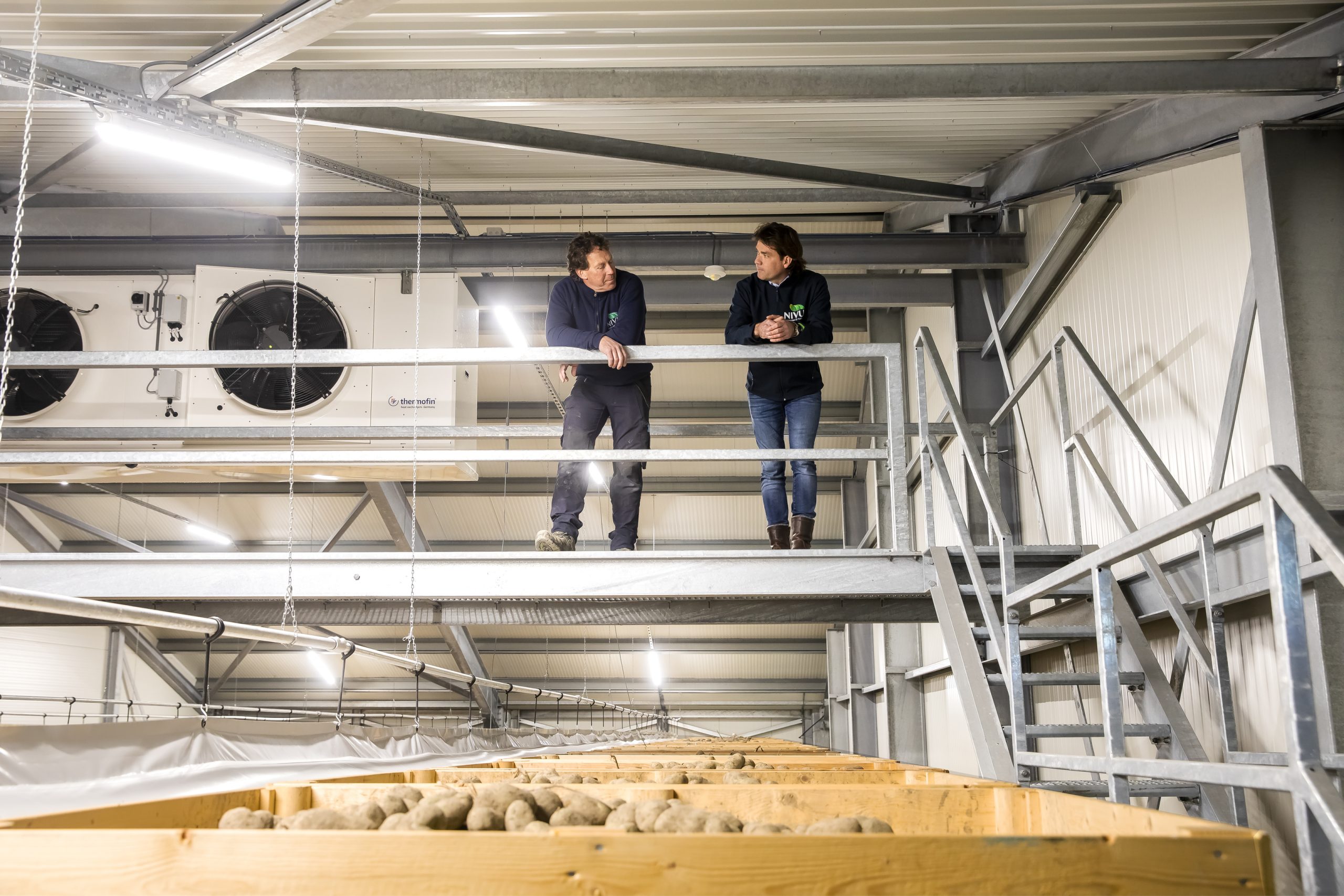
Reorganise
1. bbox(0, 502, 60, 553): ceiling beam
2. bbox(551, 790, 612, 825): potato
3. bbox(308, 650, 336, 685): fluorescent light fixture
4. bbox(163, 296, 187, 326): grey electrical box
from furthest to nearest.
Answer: bbox(308, 650, 336, 685): fluorescent light fixture < bbox(0, 502, 60, 553): ceiling beam < bbox(163, 296, 187, 326): grey electrical box < bbox(551, 790, 612, 825): potato

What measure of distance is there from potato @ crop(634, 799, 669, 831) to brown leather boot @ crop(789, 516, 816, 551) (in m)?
3.04

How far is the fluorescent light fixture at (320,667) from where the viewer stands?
16.0 meters

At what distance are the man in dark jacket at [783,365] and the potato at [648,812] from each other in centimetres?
314

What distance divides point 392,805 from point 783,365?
3680mm

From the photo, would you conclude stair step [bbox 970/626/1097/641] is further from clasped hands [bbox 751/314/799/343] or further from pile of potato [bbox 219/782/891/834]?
pile of potato [bbox 219/782/891/834]

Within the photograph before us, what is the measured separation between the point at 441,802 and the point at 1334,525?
5.06 feet

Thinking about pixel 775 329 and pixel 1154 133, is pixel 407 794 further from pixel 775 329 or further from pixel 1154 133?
pixel 1154 133

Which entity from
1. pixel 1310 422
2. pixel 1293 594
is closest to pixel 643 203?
pixel 1310 422

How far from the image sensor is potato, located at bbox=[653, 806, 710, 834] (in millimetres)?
1648

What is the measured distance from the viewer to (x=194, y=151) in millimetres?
4633

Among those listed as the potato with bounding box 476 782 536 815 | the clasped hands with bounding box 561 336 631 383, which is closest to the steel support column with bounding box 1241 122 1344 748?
the clasped hands with bounding box 561 336 631 383

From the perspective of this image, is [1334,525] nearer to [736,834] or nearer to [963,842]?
[963,842]

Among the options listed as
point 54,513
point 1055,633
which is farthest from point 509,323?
point 54,513

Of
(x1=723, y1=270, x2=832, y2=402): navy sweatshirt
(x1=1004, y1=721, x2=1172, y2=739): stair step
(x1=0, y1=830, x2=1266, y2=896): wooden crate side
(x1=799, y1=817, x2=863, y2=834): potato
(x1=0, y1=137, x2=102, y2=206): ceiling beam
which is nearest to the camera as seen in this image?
(x1=0, y1=830, x2=1266, y2=896): wooden crate side
